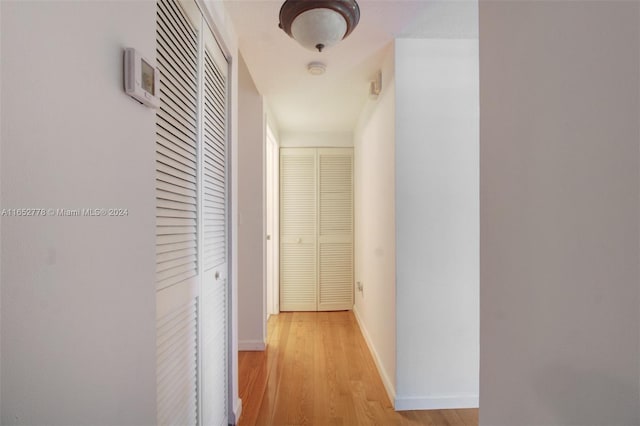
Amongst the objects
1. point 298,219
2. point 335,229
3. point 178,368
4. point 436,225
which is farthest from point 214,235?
point 335,229

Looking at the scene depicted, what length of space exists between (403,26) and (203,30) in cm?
106

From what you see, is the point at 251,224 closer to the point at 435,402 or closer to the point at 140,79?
the point at 435,402

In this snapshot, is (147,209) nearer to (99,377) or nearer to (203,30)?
(99,377)

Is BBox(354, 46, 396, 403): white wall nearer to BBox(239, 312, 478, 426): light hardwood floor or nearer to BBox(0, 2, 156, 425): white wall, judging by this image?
BBox(239, 312, 478, 426): light hardwood floor

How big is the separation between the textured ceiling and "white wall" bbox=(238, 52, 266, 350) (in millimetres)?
276

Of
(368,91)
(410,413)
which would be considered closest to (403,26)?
(368,91)

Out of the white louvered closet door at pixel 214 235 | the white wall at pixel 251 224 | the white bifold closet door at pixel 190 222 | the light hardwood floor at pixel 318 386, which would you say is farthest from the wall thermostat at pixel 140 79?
the white wall at pixel 251 224

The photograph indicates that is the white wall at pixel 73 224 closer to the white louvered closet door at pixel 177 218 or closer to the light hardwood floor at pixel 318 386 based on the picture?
the white louvered closet door at pixel 177 218

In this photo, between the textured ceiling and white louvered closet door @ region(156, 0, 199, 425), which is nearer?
white louvered closet door @ region(156, 0, 199, 425)

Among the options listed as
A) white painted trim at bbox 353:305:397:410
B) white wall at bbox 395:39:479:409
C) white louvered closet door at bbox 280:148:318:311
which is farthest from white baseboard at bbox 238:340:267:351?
white wall at bbox 395:39:479:409

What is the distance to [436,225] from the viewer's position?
6.30ft

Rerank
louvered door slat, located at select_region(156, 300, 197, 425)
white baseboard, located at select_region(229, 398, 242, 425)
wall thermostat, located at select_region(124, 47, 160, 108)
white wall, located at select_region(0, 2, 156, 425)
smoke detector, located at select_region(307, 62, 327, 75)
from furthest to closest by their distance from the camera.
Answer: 1. smoke detector, located at select_region(307, 62, 327, 75)
2. white baseboard, located at select_region(229, 398, 242, 425)
3. louvered door slat, located at select_region(156, 300, 197, 425)
4. wall thermostat, located at select_region(124, 47, 160, 108)
5. white wall, located at select_region(0, 2, 156, 425)

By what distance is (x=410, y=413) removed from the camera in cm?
189
